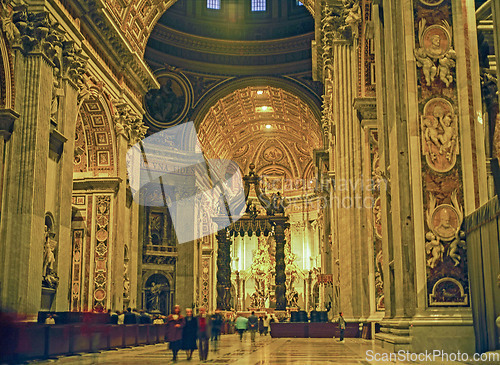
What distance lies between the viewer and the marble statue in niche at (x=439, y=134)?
24.5ft

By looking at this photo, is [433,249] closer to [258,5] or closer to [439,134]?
[439,134]

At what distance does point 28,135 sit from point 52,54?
2.08m

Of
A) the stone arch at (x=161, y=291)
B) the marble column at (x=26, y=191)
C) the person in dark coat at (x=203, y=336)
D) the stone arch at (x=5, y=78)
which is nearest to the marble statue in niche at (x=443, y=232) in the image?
the person in dark coat at (x=203, y=336)

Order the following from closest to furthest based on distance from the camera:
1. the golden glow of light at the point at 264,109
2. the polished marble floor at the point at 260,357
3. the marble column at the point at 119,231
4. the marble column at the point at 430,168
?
1. the marble column at the point at 430,168
2. the polished marble floor at the point at 260,357
3. the marble column at the point at 119,231
4. the golden glow of light at the point at 264,109

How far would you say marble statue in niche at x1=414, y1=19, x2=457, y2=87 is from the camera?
7.67 meters

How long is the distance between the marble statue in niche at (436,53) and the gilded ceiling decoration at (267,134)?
962 inches

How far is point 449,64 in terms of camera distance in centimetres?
767

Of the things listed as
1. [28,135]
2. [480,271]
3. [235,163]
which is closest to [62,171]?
[28,135]

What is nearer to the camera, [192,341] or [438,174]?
[438,174]

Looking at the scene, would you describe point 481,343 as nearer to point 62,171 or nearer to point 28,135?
point 28,135

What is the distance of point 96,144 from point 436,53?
48.6 feet

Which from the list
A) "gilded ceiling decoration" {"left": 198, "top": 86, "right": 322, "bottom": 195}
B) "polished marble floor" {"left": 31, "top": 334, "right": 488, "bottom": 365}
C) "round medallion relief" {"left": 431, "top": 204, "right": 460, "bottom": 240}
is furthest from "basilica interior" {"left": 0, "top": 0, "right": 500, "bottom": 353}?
"polished marble floor" {"left": 31, "top": 334, "right": 488, "bottom": 365}

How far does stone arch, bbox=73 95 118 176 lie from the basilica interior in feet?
0.16

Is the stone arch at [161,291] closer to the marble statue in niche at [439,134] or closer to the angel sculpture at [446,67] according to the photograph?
the marble statue in niche at [439,134]
